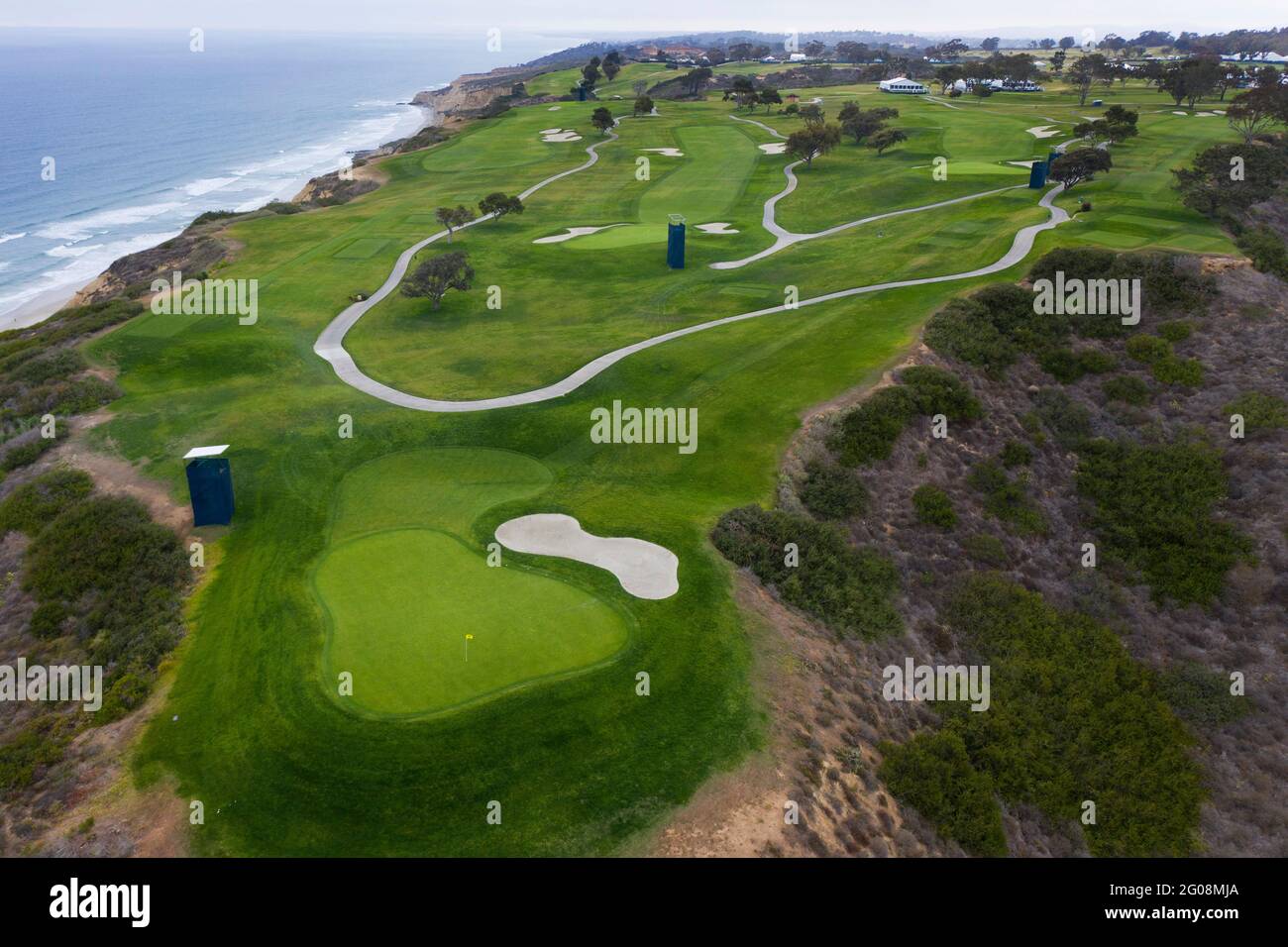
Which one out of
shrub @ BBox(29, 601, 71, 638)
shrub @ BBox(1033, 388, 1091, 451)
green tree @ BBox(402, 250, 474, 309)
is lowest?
shrub @ BBox(29, 601, 71, 638)

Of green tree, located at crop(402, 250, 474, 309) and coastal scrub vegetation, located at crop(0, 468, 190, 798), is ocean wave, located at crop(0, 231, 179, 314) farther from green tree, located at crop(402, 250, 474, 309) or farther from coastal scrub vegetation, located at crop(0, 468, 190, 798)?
coastal scrub vegetation, located at crop(0, 468, 190, 798)

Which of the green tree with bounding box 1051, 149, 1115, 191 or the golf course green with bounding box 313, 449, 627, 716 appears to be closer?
the golf course green with bounding box 313, 449, 627, 716

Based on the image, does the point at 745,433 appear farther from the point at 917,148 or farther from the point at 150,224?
the point at 150,224

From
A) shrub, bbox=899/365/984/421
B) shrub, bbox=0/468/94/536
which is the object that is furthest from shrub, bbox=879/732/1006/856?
shrub, bbox=0/468/94/536

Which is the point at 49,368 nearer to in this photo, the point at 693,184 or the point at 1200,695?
the point at 1200,695
